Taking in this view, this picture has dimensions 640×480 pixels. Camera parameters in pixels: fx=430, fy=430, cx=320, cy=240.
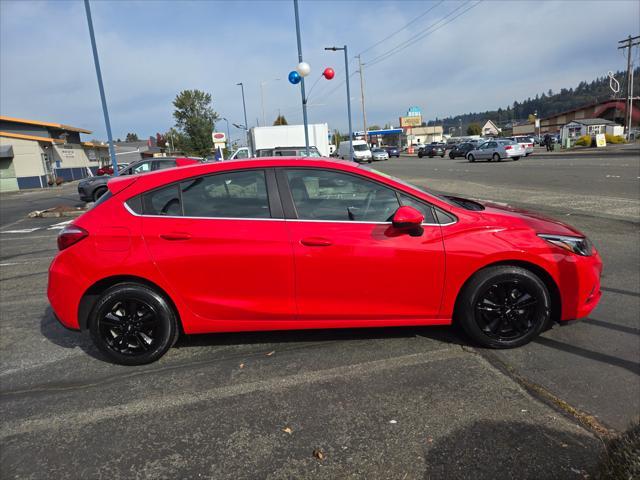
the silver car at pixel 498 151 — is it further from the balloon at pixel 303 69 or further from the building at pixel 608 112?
the building at pixel 608 112

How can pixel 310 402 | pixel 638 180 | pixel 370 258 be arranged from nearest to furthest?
1. pixel 310 402
2. pixel 370 258
3. pixel 638 180

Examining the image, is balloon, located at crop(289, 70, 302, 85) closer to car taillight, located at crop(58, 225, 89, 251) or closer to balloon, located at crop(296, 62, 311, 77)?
balloon, located at crop(296, 62, 311, 77)

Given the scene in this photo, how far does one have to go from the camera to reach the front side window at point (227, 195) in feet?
11.1

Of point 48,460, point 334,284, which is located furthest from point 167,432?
point 334,284

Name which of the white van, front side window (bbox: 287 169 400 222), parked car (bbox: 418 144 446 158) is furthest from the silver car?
front side window (bbox: 287 169 400 222)

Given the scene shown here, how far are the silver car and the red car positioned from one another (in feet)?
100

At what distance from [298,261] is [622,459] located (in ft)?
7.40

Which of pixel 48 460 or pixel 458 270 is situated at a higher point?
pixel 458 270

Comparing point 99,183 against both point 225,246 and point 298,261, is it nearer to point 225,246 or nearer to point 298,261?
point 225,246

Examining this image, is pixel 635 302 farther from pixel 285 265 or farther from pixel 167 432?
pixel 167 432

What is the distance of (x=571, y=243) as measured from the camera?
3430 mm

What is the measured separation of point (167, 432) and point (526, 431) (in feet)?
7.00

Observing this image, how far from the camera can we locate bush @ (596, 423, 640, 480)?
1.34 meters

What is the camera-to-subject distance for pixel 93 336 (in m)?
3.43
